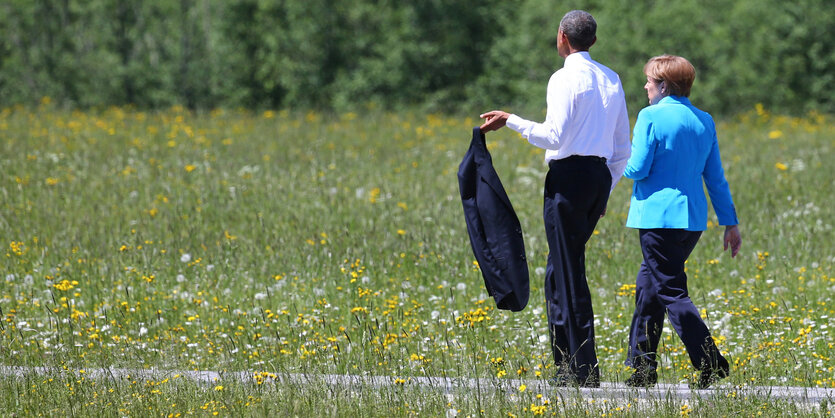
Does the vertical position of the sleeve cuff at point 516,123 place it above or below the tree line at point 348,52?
below

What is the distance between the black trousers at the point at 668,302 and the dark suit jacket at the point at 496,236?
2.15ft

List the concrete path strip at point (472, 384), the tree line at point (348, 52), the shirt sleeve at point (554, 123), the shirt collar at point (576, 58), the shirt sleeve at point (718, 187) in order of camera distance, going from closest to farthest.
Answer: the concrete path strip at point (472, 384)
the shirt sleeve at point (554, 123)
the shirt collar at point (576, 58)
the shirt sleeve at point (718, 187)
the tree line at point (348, 52)

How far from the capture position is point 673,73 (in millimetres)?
4762

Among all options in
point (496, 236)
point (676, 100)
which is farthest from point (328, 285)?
point (676, 100)

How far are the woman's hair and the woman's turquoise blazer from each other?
0.19 feet

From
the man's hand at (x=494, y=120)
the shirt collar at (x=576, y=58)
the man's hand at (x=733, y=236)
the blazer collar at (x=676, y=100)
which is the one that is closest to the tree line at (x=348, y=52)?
the man's hand at (x=733, y=236)

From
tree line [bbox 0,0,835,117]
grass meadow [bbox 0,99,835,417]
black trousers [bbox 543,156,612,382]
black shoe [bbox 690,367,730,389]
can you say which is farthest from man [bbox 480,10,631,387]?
tree line [bbox 0,0,835,117]

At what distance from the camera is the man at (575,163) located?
4578 millimetres

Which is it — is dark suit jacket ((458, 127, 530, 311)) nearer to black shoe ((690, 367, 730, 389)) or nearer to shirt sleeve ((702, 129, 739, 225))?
black shoe ((690, 367, 730, 389))

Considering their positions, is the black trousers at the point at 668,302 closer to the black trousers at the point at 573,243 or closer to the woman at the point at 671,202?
the woman at the point at 671,202

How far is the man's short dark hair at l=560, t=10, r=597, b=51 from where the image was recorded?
4.63 m

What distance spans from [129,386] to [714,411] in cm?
286

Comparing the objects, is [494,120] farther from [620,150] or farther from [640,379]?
[640,379]

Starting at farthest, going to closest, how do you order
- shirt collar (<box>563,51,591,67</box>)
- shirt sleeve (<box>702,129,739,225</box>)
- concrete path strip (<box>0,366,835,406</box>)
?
shirt sleeve (<box>702,129,739,225</box>) → shirt collar (<box>563,51,591,67</box>) → concrete path strip (<box>0,366,835,406</box>)
